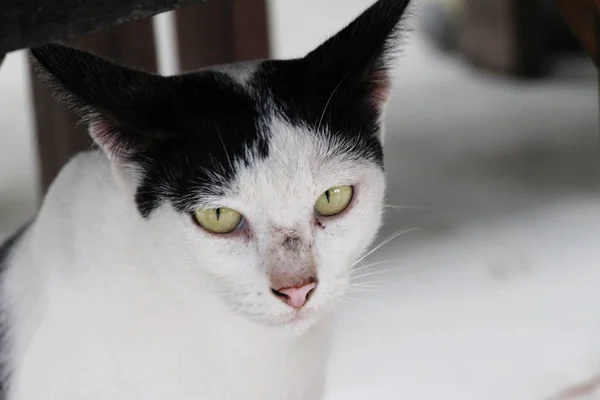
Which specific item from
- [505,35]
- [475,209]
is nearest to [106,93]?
[475,209]

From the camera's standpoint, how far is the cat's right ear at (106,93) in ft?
2.91

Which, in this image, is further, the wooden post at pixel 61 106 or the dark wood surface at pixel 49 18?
the wooden post at pixel 61 106

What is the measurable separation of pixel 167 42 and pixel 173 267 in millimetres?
2367

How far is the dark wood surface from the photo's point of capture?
83cm

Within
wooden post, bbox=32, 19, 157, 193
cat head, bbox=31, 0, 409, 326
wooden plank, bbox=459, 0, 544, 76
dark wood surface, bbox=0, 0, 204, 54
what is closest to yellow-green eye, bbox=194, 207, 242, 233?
cat head, bbox=31, 0, 409, 326

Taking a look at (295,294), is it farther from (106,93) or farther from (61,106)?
(61,106)

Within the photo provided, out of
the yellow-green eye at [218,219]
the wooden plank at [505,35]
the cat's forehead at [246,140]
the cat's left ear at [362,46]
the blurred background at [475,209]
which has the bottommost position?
the blurred background at [475,209]

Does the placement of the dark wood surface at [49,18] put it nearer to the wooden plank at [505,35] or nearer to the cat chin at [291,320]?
the cat chin at [291,320]

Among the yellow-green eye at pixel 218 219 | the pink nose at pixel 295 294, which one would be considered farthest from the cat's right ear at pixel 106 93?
the pink nose at pixel 295 294

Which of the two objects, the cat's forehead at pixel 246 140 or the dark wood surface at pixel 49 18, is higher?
the dark wood surface at pixel 49 18

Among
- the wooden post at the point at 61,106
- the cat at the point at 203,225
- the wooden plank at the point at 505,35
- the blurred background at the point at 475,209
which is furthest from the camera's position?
the wooden plank at the point at 505,35

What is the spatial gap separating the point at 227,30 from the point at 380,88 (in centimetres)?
89

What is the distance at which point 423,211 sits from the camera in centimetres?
213

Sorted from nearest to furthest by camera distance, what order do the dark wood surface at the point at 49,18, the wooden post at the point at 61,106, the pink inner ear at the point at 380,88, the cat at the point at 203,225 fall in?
the dark wood surface at the point at 49,18 → the cat at the point at 203,225 → the pink inner ear at the point at 380,88 → the wooden post at the point at 61,106
